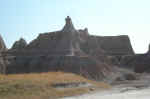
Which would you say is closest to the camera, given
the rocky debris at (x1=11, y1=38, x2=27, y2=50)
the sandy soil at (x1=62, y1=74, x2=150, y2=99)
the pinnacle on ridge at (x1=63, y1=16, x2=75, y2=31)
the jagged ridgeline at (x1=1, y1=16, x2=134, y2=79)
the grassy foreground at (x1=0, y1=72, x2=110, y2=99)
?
Result: the grassy foreground at (x1=0, y1=72, x2=110, y2=99)

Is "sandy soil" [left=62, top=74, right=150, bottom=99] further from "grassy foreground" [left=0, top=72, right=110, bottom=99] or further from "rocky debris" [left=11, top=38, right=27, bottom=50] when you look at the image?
"rocky debris" [left=11, top=38, right=27, bottom=50]

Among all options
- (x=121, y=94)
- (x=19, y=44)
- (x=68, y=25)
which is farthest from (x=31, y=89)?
(x=19, y=44)

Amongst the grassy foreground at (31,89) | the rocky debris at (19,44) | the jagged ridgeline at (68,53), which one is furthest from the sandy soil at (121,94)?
the rocky debris at (19,44)

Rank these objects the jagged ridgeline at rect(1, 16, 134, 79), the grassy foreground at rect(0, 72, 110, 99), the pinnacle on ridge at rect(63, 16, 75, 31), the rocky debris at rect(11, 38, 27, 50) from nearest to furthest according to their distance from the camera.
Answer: the grassy foreground at rect(0, 72, 110, 99) → the jagged ridgeline at rect(1, 16, 134, 79) → the pinnacle on ridge at rect(63, 16, 75, 31) → the rocky debris at rect(11, 38, 27, 50)

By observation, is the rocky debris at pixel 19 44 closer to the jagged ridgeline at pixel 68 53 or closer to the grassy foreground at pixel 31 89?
the jagged ridgeline at pixel 68 53

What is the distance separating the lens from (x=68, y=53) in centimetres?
7394

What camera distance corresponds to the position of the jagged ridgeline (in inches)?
2480

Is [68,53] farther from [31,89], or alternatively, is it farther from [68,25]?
[31,89]

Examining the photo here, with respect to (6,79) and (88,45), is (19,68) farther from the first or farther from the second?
(6,79)

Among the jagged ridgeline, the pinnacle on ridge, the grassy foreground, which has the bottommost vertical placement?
the jagged ridgeline

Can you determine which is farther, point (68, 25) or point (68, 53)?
point (68, 25)

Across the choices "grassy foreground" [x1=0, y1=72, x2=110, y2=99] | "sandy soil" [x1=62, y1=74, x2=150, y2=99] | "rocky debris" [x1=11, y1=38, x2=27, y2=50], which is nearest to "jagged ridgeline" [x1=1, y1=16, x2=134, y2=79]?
"rocky debris" [x1=11, y1=38, x2=27, y2=50]

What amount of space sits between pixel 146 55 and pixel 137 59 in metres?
3.72

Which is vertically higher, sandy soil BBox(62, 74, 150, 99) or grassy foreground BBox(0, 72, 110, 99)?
grassy foreground BBox(0, 72, 110, 99)
